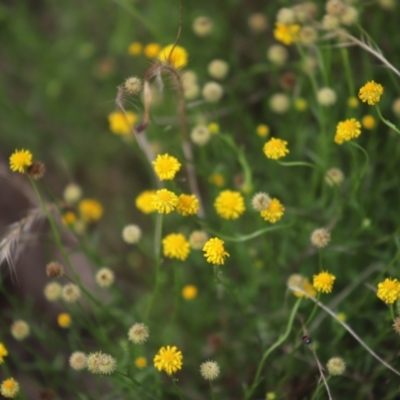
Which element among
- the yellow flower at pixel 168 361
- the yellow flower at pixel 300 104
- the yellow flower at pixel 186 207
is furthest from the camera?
the yellow flower at pixel 300 104

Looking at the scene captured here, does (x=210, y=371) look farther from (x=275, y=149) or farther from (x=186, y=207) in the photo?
(x=275, y=149)

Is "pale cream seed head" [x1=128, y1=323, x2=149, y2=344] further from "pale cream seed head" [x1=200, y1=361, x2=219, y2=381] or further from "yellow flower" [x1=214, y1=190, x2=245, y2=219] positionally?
"yellow flower" [x1=214, y1=190, x2=245, y2=219]

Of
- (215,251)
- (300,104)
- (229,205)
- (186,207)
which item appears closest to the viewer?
(215,251)

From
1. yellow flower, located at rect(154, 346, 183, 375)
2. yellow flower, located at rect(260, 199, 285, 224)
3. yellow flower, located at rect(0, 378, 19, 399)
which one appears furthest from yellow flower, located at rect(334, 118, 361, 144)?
yellow flower, located at rect(0, 378, 19, 399)

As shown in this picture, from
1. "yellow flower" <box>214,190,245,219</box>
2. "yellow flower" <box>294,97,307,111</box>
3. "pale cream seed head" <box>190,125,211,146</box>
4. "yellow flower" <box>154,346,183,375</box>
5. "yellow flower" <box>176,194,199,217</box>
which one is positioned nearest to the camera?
"yellow flower" <box>154,346,183,375</box>

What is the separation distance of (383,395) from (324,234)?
1.57 ft

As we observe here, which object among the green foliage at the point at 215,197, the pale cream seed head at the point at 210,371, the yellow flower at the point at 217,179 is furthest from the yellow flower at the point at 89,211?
the pale cream seed head at the point at 210,371

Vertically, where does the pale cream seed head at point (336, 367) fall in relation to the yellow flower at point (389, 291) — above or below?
below

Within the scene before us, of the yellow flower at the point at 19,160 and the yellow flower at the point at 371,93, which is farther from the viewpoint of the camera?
the yellow flower at the point at 19,160

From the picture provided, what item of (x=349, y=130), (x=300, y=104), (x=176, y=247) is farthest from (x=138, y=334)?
(x=300, y=104)

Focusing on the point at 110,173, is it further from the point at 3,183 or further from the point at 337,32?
the point at 337,32

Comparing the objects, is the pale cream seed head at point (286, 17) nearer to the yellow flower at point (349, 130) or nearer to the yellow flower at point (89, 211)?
the yellow flower at point (349, 130)

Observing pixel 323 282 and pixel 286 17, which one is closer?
pixel 323 282

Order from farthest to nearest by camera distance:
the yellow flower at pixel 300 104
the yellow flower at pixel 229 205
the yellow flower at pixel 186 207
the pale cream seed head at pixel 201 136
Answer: the yellow flower at pixel 300 104 < the pale cream seed head at pixel 201 136 < the yellow flower at pixel 229 205 < the yellow flower at pixel 186 207
